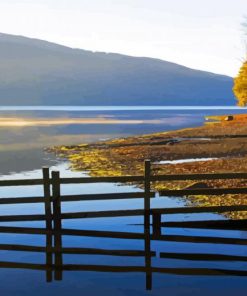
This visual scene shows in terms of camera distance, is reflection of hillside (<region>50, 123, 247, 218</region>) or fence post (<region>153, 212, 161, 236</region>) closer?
fence post (<region>153, 212, 161, 236</region>)

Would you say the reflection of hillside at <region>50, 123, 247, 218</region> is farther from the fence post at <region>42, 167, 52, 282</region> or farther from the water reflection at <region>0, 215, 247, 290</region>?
the fence post at <region>42, 167, 52, 282</region>

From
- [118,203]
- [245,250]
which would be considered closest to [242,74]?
[118,203]

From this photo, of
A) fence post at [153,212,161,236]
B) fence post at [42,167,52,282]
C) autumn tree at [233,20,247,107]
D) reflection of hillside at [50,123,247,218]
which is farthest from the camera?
autumn tree at [233,20,247,107]

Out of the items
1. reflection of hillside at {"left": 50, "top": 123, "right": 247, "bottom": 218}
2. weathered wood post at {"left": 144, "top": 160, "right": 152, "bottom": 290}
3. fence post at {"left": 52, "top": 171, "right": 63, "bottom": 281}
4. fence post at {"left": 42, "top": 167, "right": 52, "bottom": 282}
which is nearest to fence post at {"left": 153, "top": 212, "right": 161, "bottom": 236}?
weathered wood post at {"left": 144, "top": 160, "right": 152, "bottom": 290}

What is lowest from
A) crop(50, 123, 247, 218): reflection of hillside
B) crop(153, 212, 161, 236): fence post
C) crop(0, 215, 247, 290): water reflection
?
crop(50, 123, 247, 218): reflection of hillside

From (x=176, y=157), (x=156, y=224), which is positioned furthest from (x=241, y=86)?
(x=156, y=224)

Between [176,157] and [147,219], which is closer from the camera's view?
[147,219]

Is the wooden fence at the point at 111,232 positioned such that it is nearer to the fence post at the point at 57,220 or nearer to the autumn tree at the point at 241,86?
the fence post at the point at 57,220

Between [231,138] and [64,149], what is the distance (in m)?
18.9

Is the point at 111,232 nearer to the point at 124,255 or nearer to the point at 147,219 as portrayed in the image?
the point at 124,255

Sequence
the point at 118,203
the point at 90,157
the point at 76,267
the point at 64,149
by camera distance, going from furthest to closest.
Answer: the point at 64,149 < the point at 90,157 < the point at 118,203 < the point at 76,267

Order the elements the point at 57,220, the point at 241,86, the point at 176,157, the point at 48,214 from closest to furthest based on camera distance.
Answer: the point at 48,214 → the point at 57,220 → the point at 176,157 → the point at 241,86

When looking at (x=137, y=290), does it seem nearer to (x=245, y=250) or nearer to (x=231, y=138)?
(x=245, y=250)

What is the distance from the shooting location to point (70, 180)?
1359 centimetres
